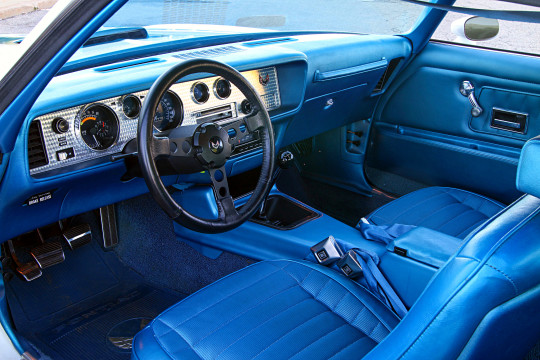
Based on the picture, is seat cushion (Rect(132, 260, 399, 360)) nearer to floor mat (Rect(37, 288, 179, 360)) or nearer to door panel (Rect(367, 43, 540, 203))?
floor mat (Rect(37, 288, 179, 360))

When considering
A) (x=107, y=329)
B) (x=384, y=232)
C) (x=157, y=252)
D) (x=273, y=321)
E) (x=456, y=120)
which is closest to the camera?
(x=273, y=321)

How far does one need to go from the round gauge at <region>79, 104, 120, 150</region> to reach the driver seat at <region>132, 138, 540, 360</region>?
609mm

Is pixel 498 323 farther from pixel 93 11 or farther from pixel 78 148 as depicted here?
pixel 78 148

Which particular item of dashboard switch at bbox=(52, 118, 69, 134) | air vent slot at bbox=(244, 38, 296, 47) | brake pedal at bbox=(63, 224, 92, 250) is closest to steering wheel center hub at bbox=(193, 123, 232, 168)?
dashboard switch at bbox=(52, 118, 69, 134)

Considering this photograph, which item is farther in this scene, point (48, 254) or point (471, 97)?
point (471, 97)

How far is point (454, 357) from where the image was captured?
0.87 metres

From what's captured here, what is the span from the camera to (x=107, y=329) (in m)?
2.19

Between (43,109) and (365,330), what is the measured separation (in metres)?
1.11

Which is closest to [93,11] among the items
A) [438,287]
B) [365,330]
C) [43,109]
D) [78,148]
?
[43,109]

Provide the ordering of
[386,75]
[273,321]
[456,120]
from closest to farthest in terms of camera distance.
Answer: [273,321] → [456,120] → [386,75]

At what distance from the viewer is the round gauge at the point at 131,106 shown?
1771 mm

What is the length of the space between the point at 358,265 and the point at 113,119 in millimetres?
952

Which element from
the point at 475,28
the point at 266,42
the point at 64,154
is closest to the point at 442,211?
the point at 475,28

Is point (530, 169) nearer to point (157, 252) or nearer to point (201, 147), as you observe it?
point (201, 147)
